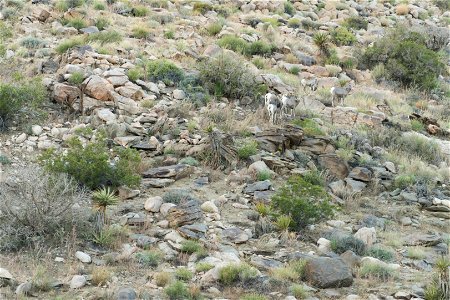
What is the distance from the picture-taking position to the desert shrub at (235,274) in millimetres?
7238

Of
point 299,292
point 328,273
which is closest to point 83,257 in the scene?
point 299,292

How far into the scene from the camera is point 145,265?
754 cm

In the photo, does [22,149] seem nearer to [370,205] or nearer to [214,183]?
[214,183]

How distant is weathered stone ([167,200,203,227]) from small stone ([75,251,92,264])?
1495 mm

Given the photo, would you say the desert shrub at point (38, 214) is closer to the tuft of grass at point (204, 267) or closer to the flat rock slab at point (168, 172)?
the tuft of grass at point (204, 267)

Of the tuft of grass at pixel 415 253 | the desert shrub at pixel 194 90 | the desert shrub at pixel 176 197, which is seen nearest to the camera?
the tuft of grass at pixel 415 253

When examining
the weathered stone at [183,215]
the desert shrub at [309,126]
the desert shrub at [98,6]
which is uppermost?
the desert shrub at [98,6]

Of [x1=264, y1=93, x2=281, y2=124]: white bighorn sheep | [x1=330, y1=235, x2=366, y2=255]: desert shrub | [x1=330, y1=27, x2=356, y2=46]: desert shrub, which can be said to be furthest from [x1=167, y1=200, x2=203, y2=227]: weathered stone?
[x1=330, y1=27, x2=356, y2=46]: desert shrub

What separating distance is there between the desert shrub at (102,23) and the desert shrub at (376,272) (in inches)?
461

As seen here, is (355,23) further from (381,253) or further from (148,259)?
(148,259)

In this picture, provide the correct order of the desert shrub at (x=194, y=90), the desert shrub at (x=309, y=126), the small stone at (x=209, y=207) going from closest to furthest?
the small stone at (x=209, y=207) → the desert shrub at (x=309, y=126) → the desert shrub at (x=194, y=90)

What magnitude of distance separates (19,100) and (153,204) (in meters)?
3.84

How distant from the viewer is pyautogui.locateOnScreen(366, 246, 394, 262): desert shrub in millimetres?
8539

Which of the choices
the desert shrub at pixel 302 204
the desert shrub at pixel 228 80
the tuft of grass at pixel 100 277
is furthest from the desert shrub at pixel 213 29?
the tuft of grass at pixel 100 277
